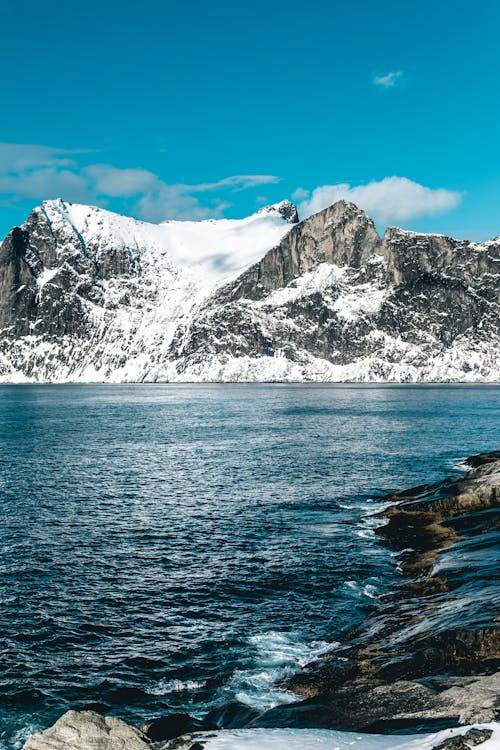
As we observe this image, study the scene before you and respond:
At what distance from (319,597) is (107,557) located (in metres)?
13.9

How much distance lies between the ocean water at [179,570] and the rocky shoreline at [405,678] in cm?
147

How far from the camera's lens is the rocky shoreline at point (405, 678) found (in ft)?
53.4

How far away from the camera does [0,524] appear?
4600cm

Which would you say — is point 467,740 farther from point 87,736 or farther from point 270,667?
point 270,667

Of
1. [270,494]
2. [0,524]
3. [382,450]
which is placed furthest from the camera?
[382,450]

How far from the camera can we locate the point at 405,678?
21.0m

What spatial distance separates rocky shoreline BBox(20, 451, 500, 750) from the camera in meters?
16.3

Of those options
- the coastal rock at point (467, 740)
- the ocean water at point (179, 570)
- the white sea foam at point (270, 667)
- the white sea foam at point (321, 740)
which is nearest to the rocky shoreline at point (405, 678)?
the coastal rock at point (467, 740)

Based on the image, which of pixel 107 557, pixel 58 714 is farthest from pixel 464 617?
pixel 107 557

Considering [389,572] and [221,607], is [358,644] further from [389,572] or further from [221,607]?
[389,572]

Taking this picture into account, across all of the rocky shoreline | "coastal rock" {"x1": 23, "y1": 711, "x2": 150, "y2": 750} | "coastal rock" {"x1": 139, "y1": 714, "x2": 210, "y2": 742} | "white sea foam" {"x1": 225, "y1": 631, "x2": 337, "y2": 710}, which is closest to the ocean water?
"white sea foam" {"x1": 225, "y1": 631, "x2": 337, "y2": 710}

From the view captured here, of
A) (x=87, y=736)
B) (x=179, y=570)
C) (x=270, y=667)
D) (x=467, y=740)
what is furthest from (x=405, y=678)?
(x=179, y=570)

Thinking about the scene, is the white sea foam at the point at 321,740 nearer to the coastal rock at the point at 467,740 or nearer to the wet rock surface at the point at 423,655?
the coastal rock at the point at 467,740

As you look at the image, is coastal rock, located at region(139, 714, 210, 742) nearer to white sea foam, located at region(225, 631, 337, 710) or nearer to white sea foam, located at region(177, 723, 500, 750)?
white sea foam, located at region(177, 723, 500, 750)
